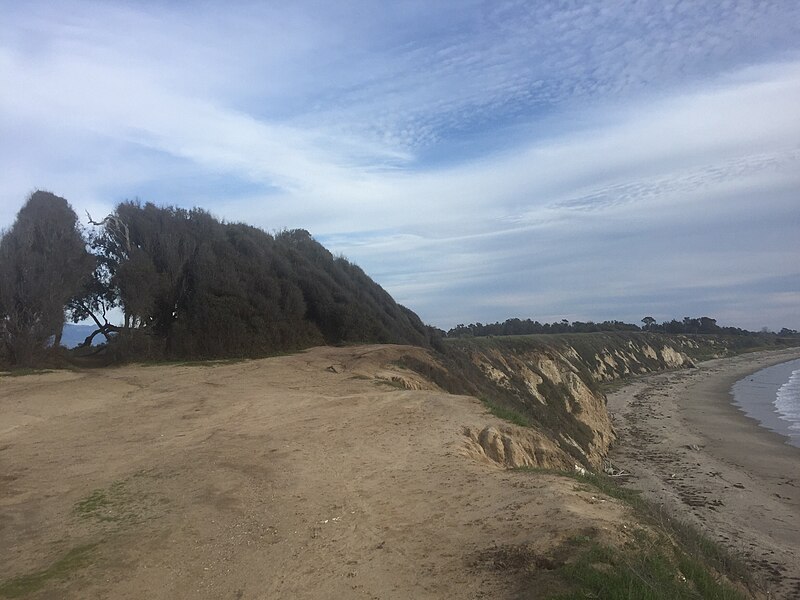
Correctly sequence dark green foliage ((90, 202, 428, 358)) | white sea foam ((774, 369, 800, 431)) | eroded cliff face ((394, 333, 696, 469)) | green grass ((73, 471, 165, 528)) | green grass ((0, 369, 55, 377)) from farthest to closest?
white sea foam ((774, 369, 800, 431)), dark green foliage ((90, 202, 428, 358)), green grass ((0, 369, 55, 377)), eroded cliff face ((394, 333, 696, 469)), green grass ((73, 471, 165, 528))

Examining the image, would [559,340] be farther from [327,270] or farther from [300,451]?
[300,451]

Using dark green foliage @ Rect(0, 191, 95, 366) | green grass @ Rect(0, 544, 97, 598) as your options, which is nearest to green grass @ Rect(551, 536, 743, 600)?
green grass @ Rect(0, 544, 97, 598)

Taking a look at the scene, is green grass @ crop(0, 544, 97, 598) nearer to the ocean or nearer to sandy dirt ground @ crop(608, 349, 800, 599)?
sandy dirt ground @ crop(608, 349, 800, 599)

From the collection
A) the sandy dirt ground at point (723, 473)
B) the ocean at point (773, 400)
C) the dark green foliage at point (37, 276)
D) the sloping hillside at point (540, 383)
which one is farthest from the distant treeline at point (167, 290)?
the ocean at point (773, 400)

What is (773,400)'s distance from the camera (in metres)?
41.1

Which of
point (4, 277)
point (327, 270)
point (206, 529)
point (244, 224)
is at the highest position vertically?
point (244, 224)

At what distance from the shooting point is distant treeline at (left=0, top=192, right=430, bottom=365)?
1881 centimetres

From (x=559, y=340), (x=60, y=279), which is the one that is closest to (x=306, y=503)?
(x=60, y=279)

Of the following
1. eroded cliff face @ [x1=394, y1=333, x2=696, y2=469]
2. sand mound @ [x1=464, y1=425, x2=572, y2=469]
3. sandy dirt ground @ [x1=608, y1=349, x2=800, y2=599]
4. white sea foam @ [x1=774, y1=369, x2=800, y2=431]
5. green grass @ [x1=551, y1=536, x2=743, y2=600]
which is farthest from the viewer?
white sea foam @ [x1=774, y1=369, x2=800, y2=431]

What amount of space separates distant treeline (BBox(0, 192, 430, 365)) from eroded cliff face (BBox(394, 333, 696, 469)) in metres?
5.85

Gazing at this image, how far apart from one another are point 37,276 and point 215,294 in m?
6.11

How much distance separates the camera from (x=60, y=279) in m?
19.4

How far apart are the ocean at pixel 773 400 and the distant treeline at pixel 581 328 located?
24901mm

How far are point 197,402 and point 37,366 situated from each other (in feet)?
27.1
